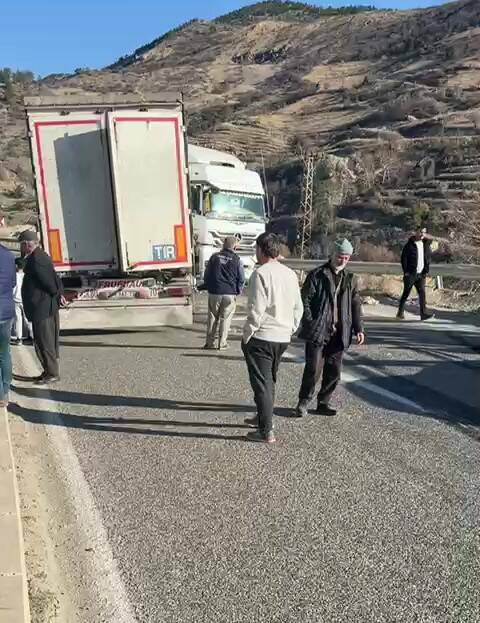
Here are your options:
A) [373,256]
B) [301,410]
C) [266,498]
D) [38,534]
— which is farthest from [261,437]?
[373,256]

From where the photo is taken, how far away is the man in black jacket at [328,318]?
6.70 metres

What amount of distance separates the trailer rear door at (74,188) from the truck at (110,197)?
0.01 meters

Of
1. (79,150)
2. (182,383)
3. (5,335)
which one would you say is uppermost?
(79,150)

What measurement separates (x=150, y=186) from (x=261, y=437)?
5.99m

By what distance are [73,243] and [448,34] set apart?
139 meters

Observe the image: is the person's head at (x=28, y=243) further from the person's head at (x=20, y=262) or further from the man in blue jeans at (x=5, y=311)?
the man in blue jeans at (x=5, y=311)

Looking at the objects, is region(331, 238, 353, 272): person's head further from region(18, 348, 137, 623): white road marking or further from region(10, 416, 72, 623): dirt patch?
region(10, 416, 72, 623): dirt patch

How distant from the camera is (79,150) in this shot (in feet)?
36.0

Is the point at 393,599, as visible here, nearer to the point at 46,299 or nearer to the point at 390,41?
the point at 46,299

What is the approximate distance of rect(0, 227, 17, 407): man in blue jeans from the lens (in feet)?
23.3

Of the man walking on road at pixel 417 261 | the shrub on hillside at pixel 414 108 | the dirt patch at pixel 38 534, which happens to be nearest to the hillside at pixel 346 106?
the shrub on hillside at pixel 414 108

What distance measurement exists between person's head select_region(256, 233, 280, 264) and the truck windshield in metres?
12.4

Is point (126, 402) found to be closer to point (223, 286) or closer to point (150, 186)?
point (223, 286)

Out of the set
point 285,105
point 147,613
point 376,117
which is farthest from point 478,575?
point 285,105
